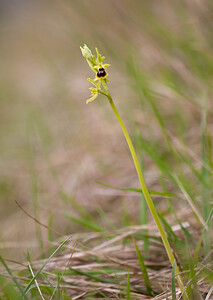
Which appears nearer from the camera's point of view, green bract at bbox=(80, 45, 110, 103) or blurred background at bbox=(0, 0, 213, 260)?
green bract at bbox=(80, 45, 110, 103)

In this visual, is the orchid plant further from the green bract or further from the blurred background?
the blurred background

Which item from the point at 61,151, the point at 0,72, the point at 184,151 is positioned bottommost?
the point at 184,151

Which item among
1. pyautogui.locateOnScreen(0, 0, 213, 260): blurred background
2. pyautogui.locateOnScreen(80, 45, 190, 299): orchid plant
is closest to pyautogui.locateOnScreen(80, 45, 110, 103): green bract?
pyautogui.locateOnScreen(80, 45, 190, 299): orchid plant

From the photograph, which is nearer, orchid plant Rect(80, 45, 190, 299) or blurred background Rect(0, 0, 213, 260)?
orchid plant Rect(80, 45, 190, 299)

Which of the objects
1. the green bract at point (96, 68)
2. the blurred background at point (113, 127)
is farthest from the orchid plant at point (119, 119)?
the blurred background at point (113, 127)

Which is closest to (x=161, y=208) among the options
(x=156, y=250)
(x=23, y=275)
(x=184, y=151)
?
(x=184, y=151)

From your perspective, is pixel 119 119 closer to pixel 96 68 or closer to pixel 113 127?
pixel 96 68

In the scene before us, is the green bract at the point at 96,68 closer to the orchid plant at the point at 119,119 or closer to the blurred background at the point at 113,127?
the orchid plant at the point at 119,119

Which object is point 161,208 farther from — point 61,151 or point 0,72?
point 0,72

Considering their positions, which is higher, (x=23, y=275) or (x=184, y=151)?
(x=184, y=151)
